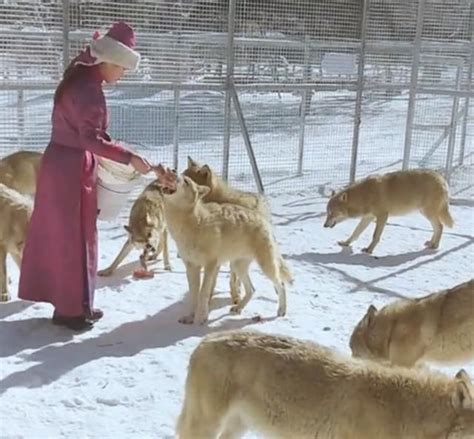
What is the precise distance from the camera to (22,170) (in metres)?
8.32

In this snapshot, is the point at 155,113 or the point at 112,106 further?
the point at 112,106

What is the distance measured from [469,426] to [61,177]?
135 inches

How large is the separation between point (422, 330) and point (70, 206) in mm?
2504

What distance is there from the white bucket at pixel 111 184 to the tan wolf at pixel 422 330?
2082mm

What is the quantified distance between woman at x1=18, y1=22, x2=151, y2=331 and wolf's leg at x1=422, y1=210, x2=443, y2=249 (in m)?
4.22

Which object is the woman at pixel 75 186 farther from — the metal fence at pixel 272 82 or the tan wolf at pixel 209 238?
the metal fence at pixel 272 82

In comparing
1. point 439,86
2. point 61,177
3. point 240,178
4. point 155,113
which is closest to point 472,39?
point 439,86

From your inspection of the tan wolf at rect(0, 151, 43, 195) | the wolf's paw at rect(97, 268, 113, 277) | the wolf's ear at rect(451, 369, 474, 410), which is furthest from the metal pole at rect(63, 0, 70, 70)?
the wolf's ear at rect(451, 369, 474, 410)

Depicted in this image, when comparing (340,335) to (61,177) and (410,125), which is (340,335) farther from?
(410,125)

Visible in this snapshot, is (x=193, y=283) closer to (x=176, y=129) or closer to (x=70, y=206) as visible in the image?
(x=70, y=206)

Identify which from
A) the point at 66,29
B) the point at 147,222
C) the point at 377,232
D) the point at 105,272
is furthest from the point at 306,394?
the point at 66,29

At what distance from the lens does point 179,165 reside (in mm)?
11562

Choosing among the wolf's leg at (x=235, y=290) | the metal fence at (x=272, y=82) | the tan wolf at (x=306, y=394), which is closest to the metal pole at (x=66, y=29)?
the metal fence at (x=272, y=82)

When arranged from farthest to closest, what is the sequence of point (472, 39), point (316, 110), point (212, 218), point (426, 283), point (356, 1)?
1. point (316, 110)
2. point (472, 39)
3. point (356, 1)
4. point (426, 283)
5. point (212, 218)
